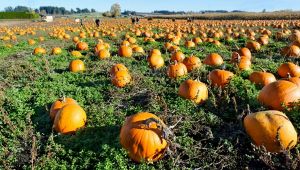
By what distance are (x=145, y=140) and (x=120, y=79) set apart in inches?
170

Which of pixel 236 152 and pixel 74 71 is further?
pixel 74 71

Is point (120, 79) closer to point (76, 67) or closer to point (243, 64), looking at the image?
point (76, 67)

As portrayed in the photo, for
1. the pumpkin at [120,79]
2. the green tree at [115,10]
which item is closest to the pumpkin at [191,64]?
the pumpkin at [120,79]

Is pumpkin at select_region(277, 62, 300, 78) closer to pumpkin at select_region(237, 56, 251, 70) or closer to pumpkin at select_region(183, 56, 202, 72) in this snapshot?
pumpkin at select_region(237, 56, 251, 70)

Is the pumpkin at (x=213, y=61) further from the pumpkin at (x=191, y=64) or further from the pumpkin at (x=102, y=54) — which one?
the pumpkin at (x=102, y=54)

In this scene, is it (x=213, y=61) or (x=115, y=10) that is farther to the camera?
(x=115, y=10)

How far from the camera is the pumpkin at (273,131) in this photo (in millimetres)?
5859

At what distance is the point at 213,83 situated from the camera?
928cm

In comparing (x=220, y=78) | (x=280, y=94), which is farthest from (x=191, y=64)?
(x=280, y=94)

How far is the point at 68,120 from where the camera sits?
708cm

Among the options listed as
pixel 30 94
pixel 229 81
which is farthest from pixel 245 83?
pixel 30 94

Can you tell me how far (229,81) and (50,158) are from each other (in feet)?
Result: 15.6

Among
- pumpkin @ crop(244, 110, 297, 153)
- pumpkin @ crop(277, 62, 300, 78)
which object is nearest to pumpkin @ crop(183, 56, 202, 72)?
pumpkin @ crop(277, 62, 300, 78)

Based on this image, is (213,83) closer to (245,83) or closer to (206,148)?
(245,83)
